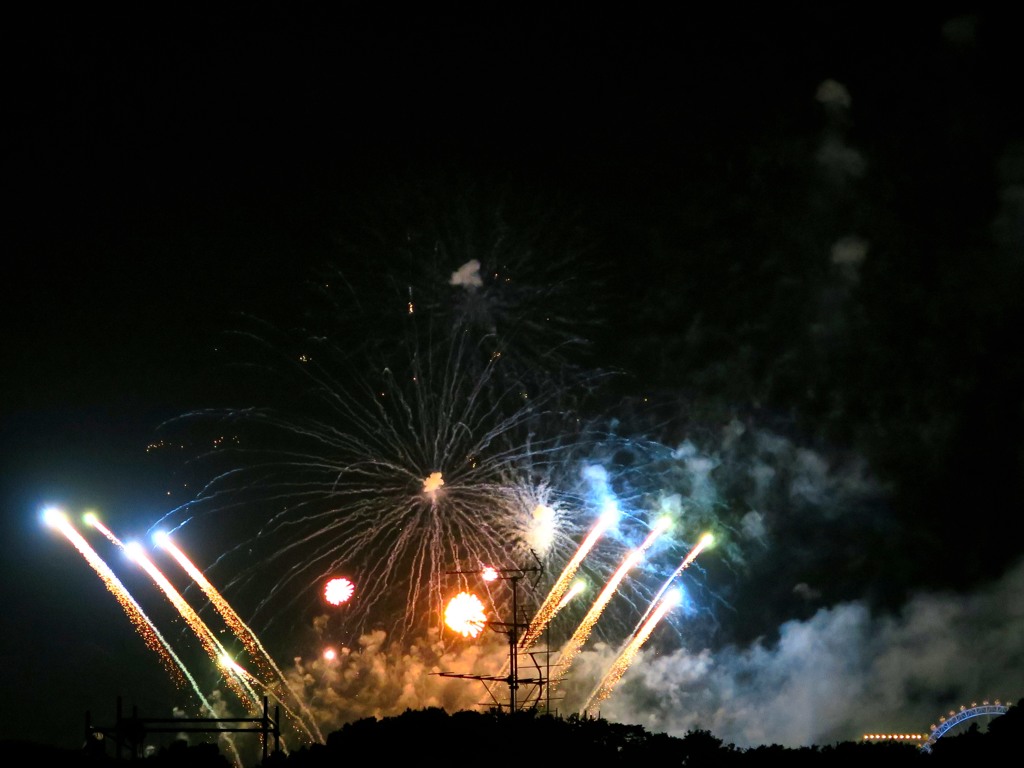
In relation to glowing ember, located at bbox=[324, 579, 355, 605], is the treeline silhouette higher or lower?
lower

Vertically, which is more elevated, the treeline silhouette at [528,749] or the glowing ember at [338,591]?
the glowing ember at [338,591]

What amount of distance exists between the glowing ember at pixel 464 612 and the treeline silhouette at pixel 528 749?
4.38 meters

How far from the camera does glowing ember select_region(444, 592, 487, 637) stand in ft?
129

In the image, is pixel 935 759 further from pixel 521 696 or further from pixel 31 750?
pixel 31 750

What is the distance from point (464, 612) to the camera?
39.8m

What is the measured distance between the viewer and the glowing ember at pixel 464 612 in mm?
39438

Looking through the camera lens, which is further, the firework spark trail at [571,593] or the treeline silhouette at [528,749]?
the firework spark trail at [571,593]

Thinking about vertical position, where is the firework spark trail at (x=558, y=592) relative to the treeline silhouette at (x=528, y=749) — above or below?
above

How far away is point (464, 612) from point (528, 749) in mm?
8302

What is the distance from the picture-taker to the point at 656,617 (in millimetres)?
43219

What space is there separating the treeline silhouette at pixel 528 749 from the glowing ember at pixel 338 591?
4.59m

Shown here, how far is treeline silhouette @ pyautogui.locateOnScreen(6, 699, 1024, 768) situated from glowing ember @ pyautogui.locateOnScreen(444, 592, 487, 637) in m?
4.38

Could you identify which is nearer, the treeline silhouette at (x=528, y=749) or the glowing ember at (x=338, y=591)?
the treeline silhouette at (x=528, y=749)

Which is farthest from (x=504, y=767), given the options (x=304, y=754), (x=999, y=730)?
(x=999, y=730)
